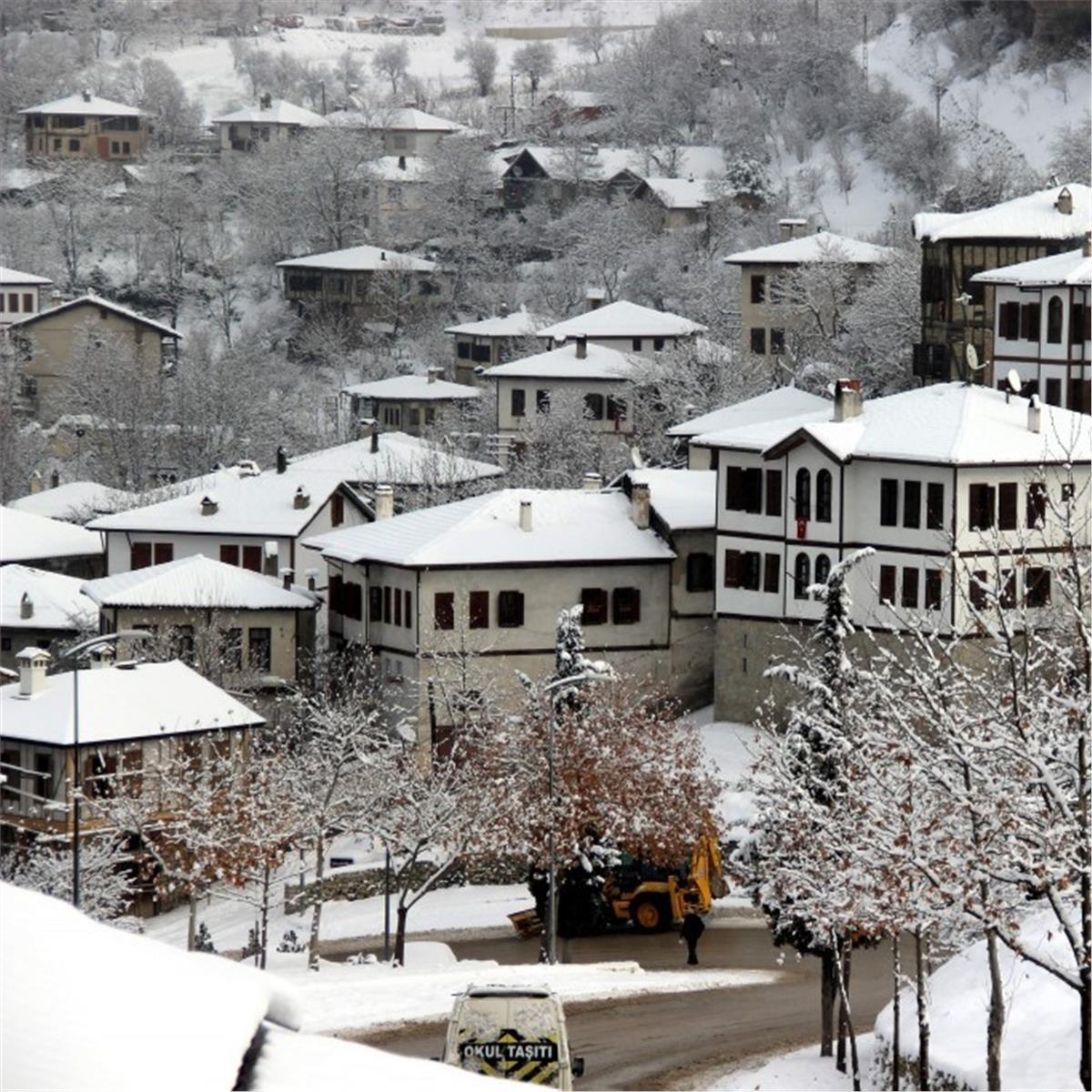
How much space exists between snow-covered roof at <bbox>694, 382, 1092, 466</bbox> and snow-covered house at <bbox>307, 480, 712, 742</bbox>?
8.45 ft

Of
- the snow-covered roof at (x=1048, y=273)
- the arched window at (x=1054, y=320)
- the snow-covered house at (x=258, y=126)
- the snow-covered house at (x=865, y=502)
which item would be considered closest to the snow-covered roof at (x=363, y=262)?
the snow-covered house at (x=258, y=126)

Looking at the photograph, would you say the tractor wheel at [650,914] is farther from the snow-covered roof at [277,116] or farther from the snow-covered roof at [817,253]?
the snow-covered roof at [277,116]

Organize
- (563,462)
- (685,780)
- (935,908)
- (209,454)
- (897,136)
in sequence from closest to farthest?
1. (935,908)
2. (685,780)
3. (563,462)
4. (209,454)
5. (897,136)

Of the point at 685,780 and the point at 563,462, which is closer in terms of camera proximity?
the point at 685,780

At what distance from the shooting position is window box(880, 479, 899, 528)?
44.2 meters

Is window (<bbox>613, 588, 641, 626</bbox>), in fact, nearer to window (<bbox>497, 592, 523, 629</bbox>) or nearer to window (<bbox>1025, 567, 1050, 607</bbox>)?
window (<bbox>497, 592, 523, 629</bbox>)

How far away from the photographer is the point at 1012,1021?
18906 mm

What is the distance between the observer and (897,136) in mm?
103250

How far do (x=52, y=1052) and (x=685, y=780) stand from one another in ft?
114

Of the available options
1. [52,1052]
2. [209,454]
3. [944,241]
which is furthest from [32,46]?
[52,1052]

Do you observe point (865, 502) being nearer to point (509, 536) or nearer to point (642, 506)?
point (642, 506)

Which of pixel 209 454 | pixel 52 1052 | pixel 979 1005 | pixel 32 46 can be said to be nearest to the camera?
pixel 52 1052

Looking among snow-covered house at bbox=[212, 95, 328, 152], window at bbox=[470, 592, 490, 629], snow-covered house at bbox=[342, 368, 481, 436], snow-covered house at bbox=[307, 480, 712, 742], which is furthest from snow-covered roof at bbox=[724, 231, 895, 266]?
snow-covered house at bbox=[212, 95, 328, 152]

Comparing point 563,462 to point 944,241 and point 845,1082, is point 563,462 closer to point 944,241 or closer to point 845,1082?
point 944,241
